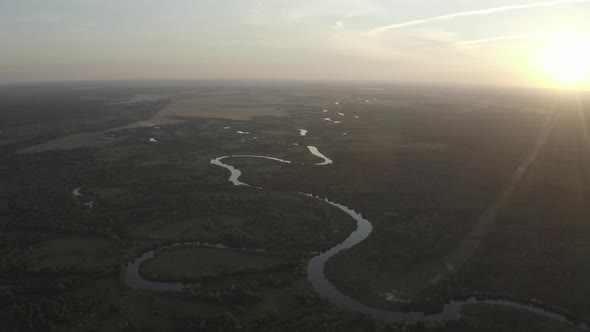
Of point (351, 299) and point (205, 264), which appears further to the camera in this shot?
point (205, 264)

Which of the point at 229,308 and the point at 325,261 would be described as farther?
the point at 325,261

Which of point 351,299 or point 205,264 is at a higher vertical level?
point 205,264

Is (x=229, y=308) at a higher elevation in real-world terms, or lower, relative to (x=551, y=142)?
lower

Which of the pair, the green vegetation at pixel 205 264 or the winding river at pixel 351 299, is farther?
the green vegetation at pixel 205 264

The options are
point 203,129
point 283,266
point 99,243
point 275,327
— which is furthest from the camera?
point 203,129

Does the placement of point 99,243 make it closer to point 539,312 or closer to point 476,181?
point 539,312

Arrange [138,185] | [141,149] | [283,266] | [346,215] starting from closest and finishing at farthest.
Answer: [283,266] → [346,215] → [138,185] → [141,149]

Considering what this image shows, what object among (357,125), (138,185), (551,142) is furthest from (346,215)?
(357,125)

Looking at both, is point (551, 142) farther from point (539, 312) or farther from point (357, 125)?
point (539, 312)

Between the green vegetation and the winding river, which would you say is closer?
the winding river

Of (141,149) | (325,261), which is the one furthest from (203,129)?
(325,261)
